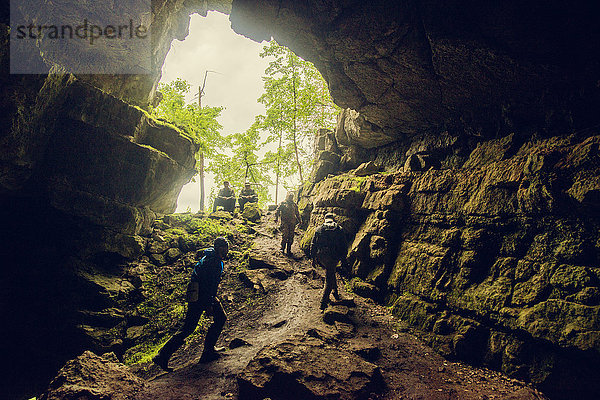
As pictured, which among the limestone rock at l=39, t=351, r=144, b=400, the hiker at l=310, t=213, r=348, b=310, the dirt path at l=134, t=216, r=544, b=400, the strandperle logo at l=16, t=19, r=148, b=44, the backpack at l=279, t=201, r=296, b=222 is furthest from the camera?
the backpack at l=279, t=201, r=296, b=222

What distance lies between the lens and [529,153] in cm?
612

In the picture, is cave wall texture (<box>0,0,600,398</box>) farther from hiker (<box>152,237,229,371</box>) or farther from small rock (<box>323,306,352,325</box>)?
hiker (<box>152,237,229,371</box>)

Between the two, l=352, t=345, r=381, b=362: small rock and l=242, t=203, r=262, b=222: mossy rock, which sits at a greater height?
l=242, t=203, r=262, b=222: mossy rock

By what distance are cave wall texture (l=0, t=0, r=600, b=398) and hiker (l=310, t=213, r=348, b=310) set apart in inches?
67.3

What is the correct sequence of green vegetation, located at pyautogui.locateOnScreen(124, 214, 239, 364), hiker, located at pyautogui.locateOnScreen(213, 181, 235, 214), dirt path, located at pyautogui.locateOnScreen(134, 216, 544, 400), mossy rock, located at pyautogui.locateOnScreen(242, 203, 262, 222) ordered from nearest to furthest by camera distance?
dirt path, located at pyautogui.locateOnScreen(134, 216, 544, 400)
green vegetation, located at pyautogui.locateOnScreen(124, 214, 239, 364)
mossy rock, located at pyautogui.locateOnScreen(242, 203, 262, 222)
hiker, located at pyautogui.locateOnScreen(213, 181, 235, 214)

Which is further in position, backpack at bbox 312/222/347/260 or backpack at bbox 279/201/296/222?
backpack at bbox 279/201/296/222

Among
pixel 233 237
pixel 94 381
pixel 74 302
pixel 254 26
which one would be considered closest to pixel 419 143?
pixel 254 26

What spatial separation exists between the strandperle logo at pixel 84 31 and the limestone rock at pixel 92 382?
8.27 meters

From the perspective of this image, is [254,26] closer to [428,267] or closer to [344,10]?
[344,10]

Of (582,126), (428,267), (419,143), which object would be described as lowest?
(428,267)

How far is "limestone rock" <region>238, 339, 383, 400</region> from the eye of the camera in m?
3.98

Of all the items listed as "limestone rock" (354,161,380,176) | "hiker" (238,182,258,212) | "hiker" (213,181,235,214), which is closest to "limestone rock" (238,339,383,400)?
"limestone rock" (354,161,380,176)

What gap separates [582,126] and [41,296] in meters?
16.4

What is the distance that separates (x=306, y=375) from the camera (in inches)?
166
